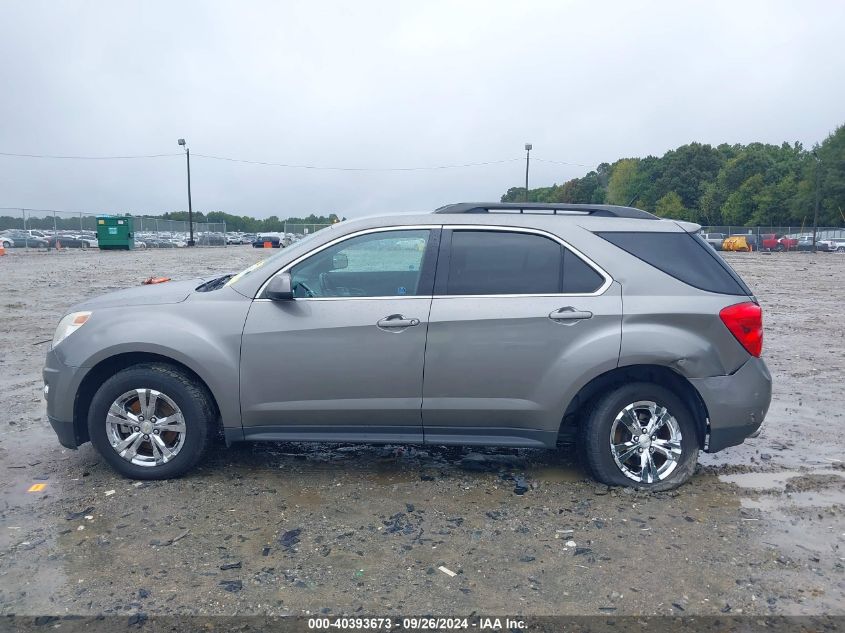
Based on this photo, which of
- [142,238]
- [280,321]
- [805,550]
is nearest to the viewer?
[805,550]

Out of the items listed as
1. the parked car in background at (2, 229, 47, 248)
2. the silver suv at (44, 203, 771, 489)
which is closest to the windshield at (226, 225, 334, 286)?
the silver suv at (44, 203, 771, 489)

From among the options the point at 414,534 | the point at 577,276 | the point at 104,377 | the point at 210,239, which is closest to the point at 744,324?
the point at 577,276

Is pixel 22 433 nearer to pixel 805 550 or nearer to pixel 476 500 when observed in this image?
pixel 476 500

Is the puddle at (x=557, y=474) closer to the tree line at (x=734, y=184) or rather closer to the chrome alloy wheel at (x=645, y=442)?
the chrome alloy wheel at (x=645, y=442)

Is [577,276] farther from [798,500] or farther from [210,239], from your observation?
[210,239]

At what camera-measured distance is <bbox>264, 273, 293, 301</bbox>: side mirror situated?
464 cm

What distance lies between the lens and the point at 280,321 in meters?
4.73

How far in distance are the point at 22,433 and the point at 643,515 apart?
4823mm

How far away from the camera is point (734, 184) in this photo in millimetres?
82500

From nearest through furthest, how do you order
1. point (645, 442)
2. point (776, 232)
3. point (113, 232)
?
point (645, 442), point (113, 232), point (776, 232)

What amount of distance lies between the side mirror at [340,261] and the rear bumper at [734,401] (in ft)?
7.86

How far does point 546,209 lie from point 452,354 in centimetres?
127

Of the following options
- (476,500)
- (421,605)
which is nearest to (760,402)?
(476,500)

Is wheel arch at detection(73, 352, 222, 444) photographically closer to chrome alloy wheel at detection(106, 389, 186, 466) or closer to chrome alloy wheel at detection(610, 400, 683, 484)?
chrome alloy wheel at detection(106, 389, 186, 466)
